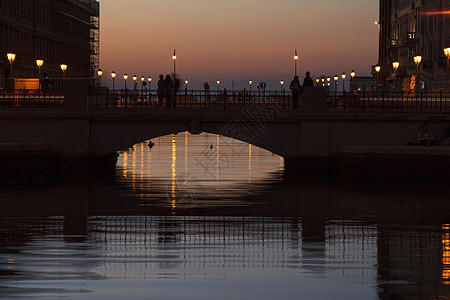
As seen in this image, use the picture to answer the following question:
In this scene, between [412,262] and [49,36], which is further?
[49,36]

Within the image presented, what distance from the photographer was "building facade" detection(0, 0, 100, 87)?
3228 inches

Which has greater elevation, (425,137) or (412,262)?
(425,137)

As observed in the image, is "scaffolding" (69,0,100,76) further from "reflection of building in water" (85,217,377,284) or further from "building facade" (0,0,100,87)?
"reflection of building in water" (85,217,377,284)

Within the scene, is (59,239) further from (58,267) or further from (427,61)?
(427,61)

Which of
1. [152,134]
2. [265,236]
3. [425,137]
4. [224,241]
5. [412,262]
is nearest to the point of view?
[412,262]

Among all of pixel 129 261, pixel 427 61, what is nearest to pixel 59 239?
pixel 129 261

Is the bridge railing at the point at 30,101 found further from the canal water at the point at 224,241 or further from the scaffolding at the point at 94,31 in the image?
the scaffolding at the point at 94,31

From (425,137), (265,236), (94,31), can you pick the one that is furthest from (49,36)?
(265,236)

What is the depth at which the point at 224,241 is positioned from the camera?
784 inches

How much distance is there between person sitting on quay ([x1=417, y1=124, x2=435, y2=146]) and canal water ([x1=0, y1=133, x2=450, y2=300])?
415 centimetres

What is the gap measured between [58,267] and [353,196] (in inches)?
672

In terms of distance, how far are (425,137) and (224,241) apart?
73.2 feet

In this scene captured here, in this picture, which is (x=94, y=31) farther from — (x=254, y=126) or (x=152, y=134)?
(x=254, y=126)

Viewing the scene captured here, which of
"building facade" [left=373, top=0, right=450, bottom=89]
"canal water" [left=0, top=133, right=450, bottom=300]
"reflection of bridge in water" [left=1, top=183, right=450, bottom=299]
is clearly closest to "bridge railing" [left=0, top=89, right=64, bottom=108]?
"canal water" [left=0, top=133, right=450, bottom=300]
